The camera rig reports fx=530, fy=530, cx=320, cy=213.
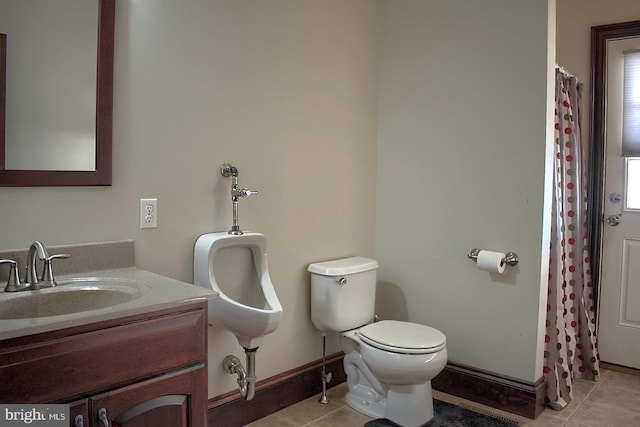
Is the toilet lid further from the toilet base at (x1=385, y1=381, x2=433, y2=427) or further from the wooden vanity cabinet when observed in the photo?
the wooden vanity cabinet

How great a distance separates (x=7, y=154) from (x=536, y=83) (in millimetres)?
2289

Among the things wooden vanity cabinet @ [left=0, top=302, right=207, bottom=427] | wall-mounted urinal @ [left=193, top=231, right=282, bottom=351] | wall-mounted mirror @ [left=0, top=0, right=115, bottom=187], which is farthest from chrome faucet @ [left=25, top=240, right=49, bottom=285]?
wall-mounted urinal @ [left=193, top=231, right=282, bottom=351]

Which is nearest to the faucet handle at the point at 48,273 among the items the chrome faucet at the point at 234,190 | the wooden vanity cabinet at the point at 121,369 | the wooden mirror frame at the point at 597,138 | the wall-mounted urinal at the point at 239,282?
the wooden vanity cabinet at the point at 121,369

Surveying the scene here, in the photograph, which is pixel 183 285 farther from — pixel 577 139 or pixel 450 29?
pixel 577 139

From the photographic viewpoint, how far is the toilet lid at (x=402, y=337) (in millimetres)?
2363

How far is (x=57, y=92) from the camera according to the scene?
71.3 inches

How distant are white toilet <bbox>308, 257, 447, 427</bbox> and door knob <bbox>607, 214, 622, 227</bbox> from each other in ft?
5.07

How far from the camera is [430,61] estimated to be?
117 inches

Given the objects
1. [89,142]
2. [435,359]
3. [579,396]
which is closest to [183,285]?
[89,142]

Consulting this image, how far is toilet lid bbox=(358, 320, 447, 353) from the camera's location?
2.36m

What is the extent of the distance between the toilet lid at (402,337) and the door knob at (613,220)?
1560 mm

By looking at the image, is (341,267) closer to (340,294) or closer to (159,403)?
(340,294)

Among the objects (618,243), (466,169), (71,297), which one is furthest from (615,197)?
(71,297)

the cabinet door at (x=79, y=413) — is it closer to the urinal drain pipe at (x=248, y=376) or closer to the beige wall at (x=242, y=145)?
the beige wall at (x=242, y=145)
